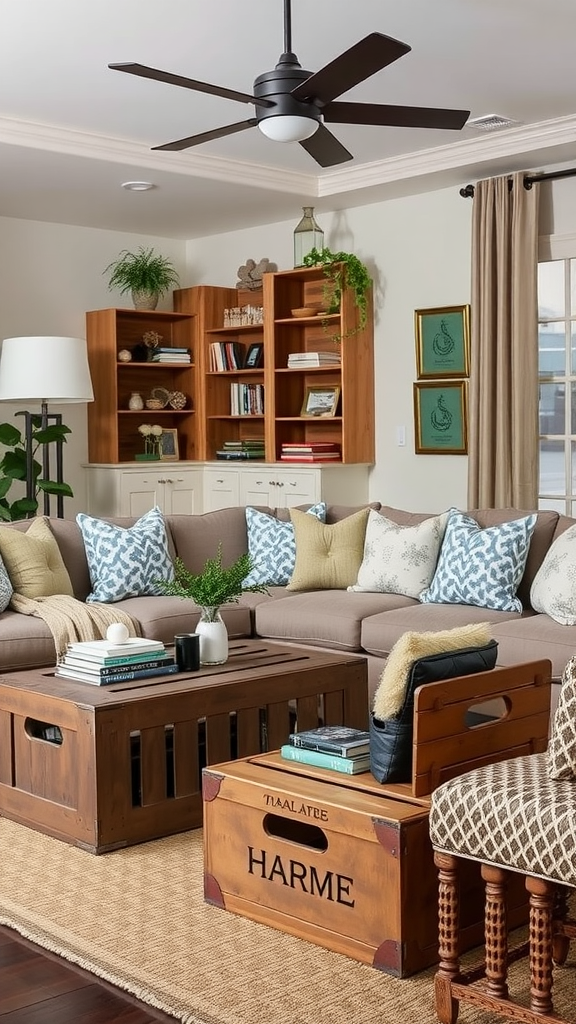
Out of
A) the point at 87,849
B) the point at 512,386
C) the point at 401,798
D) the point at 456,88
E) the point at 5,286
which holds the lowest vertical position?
the point at 87,849

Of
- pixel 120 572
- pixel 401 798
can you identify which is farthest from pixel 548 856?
pixel 120 572

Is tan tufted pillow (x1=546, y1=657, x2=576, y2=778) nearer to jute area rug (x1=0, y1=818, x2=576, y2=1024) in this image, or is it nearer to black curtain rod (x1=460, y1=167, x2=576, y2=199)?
jute area rug (x1=0, y1=818, x2=576, y2=1024)

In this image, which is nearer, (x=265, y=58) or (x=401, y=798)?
(x=401, y=798)

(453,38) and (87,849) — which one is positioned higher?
(453,38)

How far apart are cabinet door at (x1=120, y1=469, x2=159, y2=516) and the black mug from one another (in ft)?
12.2

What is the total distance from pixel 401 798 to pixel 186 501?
17.7 feet

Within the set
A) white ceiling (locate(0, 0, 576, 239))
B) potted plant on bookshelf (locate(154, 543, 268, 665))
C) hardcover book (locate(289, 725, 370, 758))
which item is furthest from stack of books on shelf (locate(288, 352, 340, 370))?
hardcover book (locate(289, 725, 370, 758))

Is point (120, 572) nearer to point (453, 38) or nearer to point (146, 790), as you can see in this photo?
point (146, 790)

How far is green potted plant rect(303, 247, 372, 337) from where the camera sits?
6.99m

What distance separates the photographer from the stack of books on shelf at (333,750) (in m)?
2.90

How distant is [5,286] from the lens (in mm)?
7422

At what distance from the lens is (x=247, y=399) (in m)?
7.81

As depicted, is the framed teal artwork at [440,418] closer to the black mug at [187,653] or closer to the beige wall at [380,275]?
the beige wall at [380,275]

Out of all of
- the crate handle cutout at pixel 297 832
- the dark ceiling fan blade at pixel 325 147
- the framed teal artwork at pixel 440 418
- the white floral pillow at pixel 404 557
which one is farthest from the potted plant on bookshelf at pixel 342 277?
the crate handle cutout at pixel 297 832
